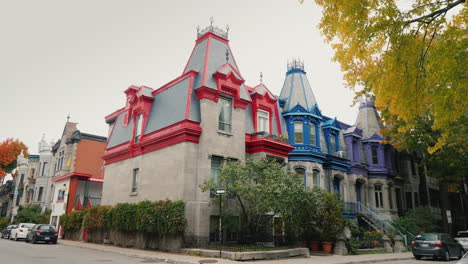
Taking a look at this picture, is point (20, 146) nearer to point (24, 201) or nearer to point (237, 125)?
point (24, 201)

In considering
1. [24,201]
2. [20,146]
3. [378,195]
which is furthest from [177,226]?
[20,146]

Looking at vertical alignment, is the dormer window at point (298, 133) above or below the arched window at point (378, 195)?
above

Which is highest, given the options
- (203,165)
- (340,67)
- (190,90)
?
(190,90)

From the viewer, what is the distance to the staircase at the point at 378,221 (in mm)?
27878

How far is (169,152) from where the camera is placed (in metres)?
21.9

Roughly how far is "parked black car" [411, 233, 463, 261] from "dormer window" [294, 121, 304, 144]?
11.0 metres

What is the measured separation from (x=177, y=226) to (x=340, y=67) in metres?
12.7

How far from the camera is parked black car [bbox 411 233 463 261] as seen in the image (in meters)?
19.1

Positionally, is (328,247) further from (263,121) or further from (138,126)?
(138,126)

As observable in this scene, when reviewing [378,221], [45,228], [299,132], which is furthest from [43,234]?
[378,221]

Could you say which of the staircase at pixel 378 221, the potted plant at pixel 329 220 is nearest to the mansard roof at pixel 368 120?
the staircase at pixel 378 221

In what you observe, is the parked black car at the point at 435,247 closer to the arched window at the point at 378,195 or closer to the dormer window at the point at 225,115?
the dormer window at the point at 225,115

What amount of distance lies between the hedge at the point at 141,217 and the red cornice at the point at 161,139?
3820mm

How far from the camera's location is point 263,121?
2612 centimetres
